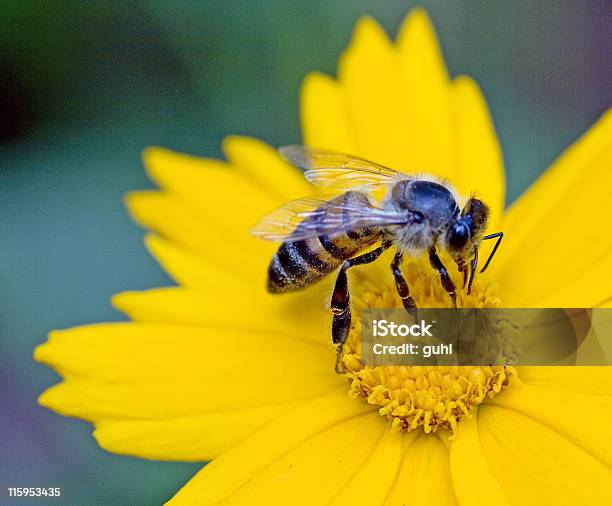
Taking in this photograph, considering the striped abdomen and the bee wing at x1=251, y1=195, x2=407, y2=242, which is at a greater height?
the bee wing at x1=251, y1=195, x2=407, y2=242

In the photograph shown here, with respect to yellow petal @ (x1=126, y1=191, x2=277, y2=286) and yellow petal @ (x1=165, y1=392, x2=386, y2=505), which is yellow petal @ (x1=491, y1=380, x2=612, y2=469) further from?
yellow petal @ (x1=126, y1=191, x2=277, y2=286)

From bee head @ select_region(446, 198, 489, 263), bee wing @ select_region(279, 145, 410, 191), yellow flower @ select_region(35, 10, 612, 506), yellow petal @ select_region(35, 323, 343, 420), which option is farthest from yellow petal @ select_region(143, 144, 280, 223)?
bee head @ select_region(446, 198, 489, 263)

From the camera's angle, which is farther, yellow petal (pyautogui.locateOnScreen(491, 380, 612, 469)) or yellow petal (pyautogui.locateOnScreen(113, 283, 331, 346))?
yellow petal (pyautogui.locateOnScreen(113, 283, 331, 346))

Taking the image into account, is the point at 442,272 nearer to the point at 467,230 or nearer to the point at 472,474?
the point at 467,230

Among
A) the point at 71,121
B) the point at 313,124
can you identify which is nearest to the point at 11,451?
the point at 71,121

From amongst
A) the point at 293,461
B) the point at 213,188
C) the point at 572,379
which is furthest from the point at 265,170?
the point at 572,379

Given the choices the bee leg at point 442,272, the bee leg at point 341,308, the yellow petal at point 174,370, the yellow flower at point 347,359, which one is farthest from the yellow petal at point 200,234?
the bee leg at point 442,272
